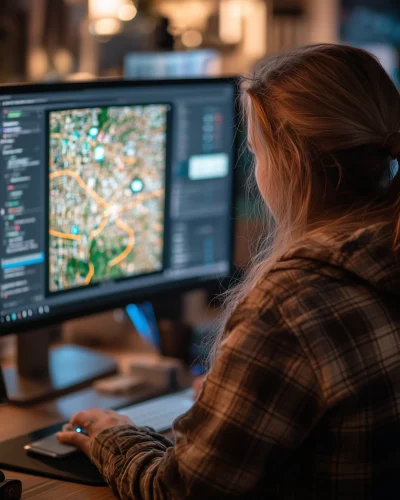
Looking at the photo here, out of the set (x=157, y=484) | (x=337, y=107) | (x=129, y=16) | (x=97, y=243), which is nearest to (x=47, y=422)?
(x=97, y=243)

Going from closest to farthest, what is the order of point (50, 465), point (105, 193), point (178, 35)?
point (50, 465) < point (105, 193) < point (178, 35)

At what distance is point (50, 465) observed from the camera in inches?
50.4

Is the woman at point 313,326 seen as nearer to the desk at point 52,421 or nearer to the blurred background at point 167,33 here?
the desk at point 52,421

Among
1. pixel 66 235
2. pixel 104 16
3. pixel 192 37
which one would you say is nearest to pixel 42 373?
pixel 66 235

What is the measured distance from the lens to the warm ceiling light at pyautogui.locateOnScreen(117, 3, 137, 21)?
2.41m

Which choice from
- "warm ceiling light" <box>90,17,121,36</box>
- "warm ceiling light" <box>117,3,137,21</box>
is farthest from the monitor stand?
"warm ceiling light" <box>117,3,137,21</box>

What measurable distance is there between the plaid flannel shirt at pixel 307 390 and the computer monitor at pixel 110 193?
56 cm

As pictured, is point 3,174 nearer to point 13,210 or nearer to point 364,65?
point 13,210

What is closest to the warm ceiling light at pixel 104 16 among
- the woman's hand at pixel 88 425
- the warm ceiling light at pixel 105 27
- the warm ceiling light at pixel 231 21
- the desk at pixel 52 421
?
the warm ceiling light at pixel 105 27

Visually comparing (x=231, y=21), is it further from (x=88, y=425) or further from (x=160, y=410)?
(x=88, y=425)

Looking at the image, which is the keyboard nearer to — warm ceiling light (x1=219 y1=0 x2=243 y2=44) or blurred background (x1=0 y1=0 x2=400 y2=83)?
blurred background (x1=0 y1=0 x2=400 y2=83)

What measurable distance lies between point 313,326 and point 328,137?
24 centimetres

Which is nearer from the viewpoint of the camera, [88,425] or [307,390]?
[307,390]

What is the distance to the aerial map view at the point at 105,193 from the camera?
59.2 inches
